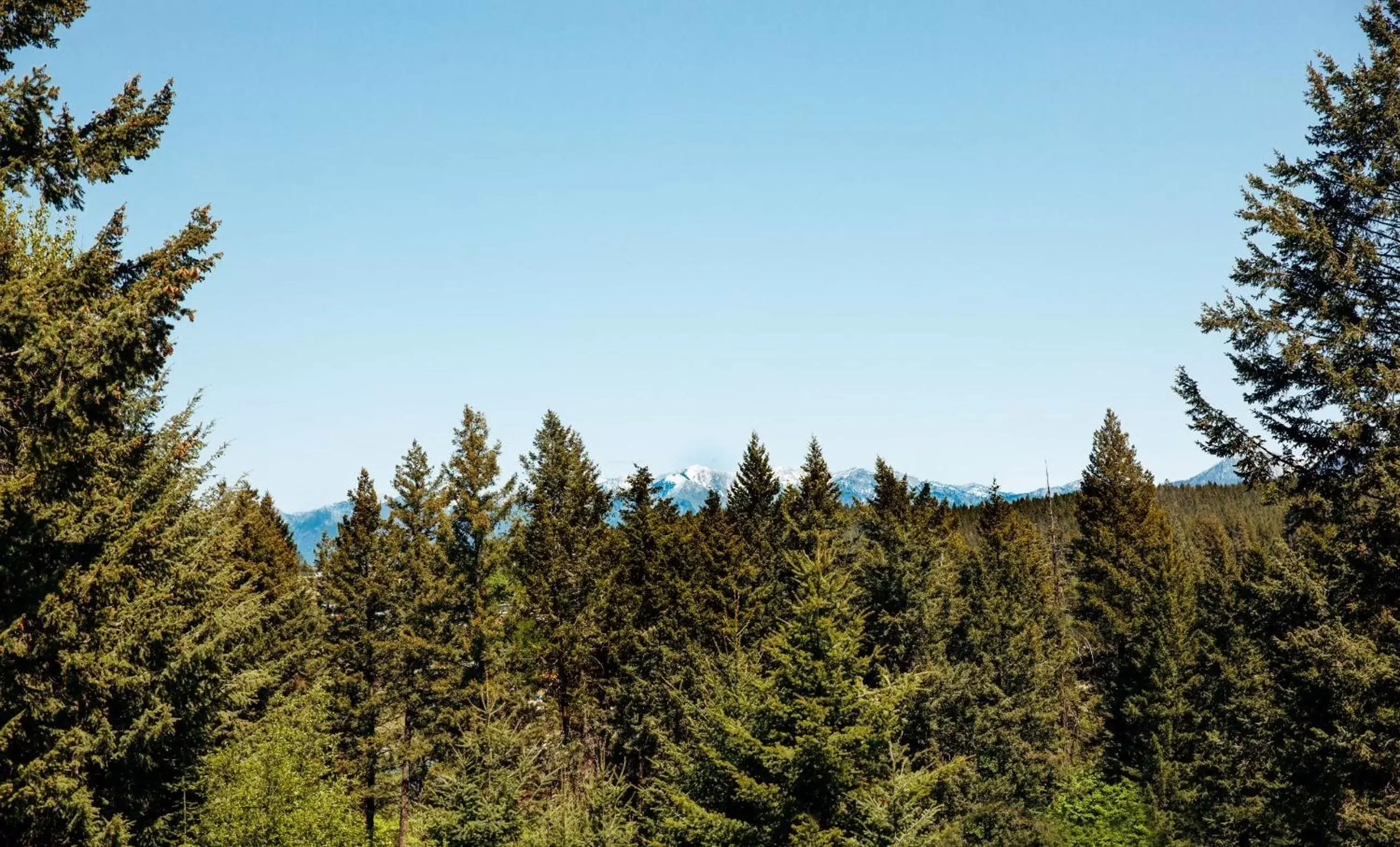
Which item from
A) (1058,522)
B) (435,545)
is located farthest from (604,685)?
(1058,522)

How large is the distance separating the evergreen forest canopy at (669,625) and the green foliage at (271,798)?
87 mm

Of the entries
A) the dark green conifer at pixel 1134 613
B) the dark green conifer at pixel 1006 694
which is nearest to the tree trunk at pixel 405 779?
the dark green conifer at pixel 1006 694

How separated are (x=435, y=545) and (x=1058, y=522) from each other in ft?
281

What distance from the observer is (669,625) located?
35344 millimetres

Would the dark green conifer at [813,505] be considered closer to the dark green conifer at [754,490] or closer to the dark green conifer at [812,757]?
the dark green conifer at [754,490]

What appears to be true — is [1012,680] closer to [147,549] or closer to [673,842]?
[673,842]

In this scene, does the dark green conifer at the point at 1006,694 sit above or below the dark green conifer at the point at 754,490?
below

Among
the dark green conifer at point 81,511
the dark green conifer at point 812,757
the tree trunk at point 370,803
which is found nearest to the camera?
the dark green conifer at point 81,511

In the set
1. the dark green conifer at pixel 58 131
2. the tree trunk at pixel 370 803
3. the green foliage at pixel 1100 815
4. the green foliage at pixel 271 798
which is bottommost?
the green foliage at pixel 1100 815

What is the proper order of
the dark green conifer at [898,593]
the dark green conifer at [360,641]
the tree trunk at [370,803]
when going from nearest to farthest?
the dark green conifer at [898,593] → the dark green conifer at [360,641] → the tree trunk at [370,803]

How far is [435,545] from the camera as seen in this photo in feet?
115

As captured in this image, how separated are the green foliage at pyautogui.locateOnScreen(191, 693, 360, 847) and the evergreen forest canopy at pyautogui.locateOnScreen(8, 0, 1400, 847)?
87 millimetres

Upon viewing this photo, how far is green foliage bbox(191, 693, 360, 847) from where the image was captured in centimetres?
1930

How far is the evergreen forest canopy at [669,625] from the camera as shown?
10555 mm
